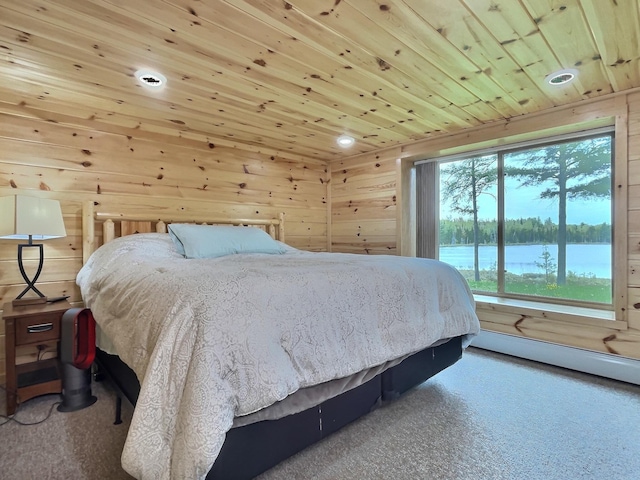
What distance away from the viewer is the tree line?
2.81 metres

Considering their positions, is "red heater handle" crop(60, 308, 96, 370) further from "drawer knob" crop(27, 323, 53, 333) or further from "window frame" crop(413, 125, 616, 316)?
"window frame" crop(413, 125, 616, 316)

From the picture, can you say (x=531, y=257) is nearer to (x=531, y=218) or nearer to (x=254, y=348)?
(x=531, y=218)

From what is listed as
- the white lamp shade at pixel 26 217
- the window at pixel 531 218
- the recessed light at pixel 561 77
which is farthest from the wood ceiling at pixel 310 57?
the white lamp shade at pixel 26 217

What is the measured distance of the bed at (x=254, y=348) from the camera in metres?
1.05

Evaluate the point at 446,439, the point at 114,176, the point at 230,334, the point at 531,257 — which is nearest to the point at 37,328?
the point at 114,176

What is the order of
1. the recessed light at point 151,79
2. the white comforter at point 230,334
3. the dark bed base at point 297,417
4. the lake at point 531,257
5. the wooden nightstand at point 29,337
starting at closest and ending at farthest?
the white comforter at point 230,334
the dark bed base at point 297,417
the wooden nightstand at point 29,337
the recessed light at point 151,79
the lake at point 531,257

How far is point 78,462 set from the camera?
1491mm

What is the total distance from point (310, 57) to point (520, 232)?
2.61 m

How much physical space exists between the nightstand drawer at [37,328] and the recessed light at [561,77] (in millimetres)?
Answer: 3464

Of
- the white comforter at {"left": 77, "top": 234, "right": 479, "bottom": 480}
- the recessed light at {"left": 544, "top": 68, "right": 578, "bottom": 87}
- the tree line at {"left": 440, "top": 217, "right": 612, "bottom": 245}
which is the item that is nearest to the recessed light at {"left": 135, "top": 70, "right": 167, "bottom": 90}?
the white comforter at {"left": 77, "top": 234, "right": 479, "bottom": 480}

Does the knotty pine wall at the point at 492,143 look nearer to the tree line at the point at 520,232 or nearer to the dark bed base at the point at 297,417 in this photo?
the tree line at the point at 520,232

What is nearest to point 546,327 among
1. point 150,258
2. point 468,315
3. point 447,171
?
point 468,315

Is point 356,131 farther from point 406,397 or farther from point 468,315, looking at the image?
point 406,397

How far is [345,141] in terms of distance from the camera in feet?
11.5
